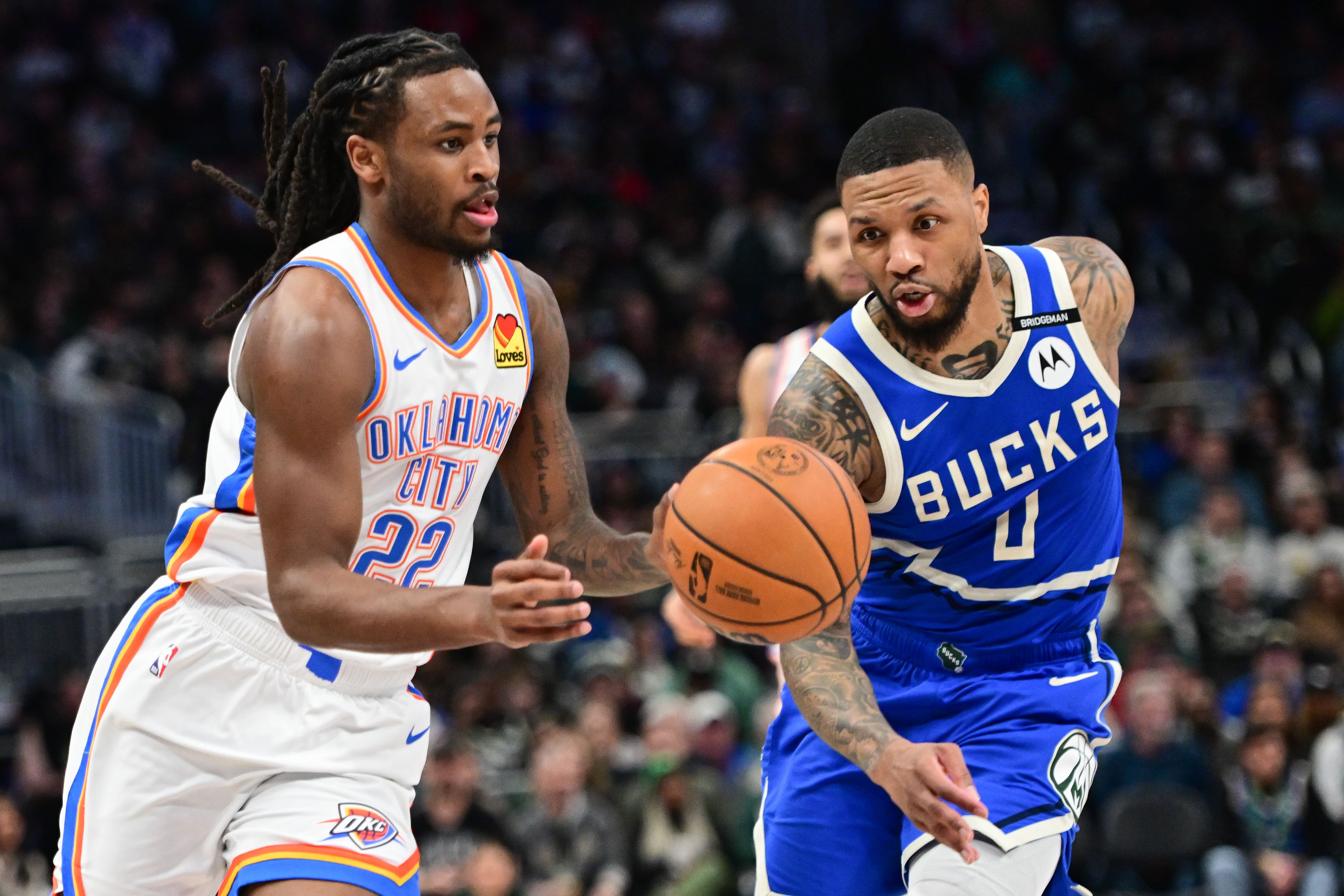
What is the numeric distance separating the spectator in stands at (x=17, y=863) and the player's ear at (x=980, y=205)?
600cm

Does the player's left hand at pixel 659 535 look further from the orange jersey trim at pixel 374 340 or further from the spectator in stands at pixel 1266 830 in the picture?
the spectator in stands at pixel 1266 830

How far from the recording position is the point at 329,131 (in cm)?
378

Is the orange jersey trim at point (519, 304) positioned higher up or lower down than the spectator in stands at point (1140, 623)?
higher up

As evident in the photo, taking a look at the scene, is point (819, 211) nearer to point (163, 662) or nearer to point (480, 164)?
point (480, 164)

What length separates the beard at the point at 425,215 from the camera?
3.54 metres

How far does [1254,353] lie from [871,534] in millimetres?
10790

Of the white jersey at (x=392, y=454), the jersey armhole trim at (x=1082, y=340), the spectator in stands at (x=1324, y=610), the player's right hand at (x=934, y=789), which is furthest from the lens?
the spectator in stands at (x=1324, y=610)

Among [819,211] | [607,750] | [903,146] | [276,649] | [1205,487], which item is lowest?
[607,750]

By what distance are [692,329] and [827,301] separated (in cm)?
710

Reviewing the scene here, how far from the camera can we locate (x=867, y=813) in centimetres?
388

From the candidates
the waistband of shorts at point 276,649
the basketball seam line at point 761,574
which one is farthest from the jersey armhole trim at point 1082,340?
the waistband of shorts at point 276,649

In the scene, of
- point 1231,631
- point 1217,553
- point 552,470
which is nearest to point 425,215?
point 552,470

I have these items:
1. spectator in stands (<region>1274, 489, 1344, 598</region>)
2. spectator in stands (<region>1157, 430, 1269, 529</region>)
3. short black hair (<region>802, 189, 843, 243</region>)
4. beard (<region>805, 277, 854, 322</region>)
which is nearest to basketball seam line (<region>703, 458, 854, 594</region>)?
beard (<region>805, 277, 854, 322</region>)

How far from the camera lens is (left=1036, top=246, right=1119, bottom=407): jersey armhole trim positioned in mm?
3922
